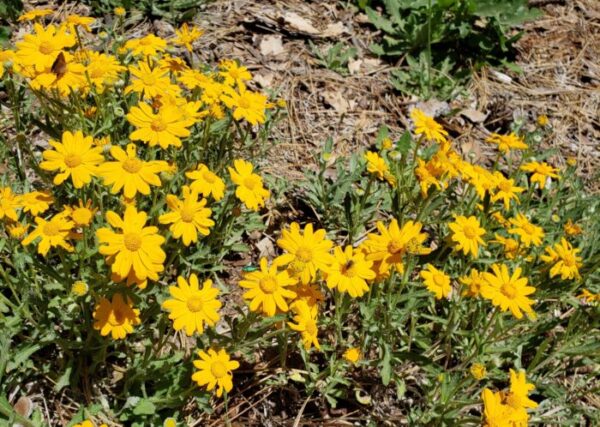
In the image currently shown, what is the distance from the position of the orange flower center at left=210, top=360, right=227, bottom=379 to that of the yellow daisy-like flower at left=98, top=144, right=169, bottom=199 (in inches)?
24.9

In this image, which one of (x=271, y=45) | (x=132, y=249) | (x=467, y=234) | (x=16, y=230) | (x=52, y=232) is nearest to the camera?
(x=132, y=249)

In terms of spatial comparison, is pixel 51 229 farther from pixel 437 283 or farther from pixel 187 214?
pixel 437 283

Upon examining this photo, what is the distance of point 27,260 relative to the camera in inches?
80.0

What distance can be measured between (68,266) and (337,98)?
2.36m

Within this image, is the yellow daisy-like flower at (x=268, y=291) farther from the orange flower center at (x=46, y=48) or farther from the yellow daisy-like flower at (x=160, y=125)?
the orange flower center at (x=46, y=48)

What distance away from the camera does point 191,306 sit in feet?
6.22

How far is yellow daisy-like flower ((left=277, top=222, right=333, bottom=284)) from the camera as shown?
6.53 feet

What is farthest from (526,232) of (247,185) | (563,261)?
(247,185)

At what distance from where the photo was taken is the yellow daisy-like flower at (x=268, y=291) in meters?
1.91

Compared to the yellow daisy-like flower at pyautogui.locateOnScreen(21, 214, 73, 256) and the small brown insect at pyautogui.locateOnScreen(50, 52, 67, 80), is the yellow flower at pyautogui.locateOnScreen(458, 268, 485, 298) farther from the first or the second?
the small brown insect at pyautogui.locateOnScreen(50, 52, 67, 80)

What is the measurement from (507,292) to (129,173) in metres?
1.51

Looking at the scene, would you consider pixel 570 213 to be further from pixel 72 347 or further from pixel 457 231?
pixel 72 347

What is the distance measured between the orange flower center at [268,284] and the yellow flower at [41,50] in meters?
1.12

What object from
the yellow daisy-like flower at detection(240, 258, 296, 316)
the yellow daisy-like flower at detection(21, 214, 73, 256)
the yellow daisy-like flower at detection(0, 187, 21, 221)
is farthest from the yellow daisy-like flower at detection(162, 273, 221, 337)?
the yellow daisy-like flower at detection(0, 187, 21, 221)
